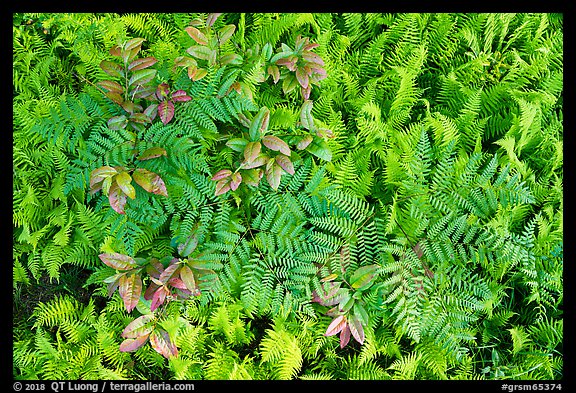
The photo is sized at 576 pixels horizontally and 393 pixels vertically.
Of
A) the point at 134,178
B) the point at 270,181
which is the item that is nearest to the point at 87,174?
the point at 134,178

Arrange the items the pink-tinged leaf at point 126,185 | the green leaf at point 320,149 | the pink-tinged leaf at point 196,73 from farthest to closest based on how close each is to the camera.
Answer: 1. the green leaf at point 320,149
2. the pink-tinged leaf at point 196,73
3. the pink-tinged leaf at point 126,185

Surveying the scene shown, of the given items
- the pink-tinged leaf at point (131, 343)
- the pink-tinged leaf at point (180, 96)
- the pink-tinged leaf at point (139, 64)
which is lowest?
the pink-tinged leaf at point (131, 343)

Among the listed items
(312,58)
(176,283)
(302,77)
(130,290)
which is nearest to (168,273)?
(176,283)

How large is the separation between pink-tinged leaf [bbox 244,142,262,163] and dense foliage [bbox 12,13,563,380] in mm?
19

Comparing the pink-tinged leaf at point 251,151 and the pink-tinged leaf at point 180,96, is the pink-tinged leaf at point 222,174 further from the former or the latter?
the pink-tinged leaf at point 180,96

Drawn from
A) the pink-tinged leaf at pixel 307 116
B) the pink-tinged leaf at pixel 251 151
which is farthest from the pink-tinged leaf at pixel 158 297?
the pink-tinged leaf at pixel 307 116

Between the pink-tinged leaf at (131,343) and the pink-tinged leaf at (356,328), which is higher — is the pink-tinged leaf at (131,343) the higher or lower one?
the lower one

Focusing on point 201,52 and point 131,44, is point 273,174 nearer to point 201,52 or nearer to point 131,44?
point 201,52

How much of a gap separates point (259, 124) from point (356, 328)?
120cm

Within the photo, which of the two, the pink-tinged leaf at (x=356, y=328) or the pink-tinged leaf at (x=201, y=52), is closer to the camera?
the pink-tinged leaf at (x=356, y=328)

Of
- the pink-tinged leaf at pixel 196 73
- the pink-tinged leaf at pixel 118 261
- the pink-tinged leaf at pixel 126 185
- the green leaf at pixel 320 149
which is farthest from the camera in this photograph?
the green leaf at pixel 320 149

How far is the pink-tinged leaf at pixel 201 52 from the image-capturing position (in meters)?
2.73

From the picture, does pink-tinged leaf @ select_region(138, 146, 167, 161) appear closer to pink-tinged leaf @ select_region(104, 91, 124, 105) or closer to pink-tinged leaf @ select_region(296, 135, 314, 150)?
pink-tinged leaf @ select_region(104, 91, 124, 105)

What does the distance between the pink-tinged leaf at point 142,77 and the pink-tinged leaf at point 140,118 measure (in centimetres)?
18
